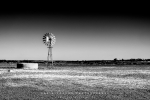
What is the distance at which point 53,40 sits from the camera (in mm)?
54312

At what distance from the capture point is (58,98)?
10.2 meters

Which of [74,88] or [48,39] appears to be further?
[48,39]

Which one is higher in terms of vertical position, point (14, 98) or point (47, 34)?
point (47, 34)

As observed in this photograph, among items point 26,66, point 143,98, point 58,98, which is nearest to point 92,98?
point 58,98

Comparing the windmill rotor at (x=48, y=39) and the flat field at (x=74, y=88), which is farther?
the windmill rotor at (x=48, y=39)

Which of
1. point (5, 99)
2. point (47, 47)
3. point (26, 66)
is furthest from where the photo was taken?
point (47, 47)

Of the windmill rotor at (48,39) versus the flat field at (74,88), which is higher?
the windmill rotor at (48,39)

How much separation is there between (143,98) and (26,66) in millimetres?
37878

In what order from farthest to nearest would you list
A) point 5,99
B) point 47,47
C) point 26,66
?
→ 1. point 47,47
2. point 26,66
3. point 5,99

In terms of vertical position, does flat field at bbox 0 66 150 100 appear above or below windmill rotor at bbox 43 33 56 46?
below

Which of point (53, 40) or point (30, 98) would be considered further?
point (53, 40)

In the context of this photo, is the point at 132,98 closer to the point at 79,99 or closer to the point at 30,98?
the point at 79,99

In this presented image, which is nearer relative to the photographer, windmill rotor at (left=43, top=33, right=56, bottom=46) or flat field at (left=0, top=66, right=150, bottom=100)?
flat field at (left=0, top=66, right=150, bottom=100)

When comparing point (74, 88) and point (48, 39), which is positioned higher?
point (48, 39)
